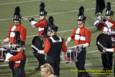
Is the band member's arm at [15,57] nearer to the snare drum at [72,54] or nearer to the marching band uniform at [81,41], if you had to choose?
the snare drum at [72,54]

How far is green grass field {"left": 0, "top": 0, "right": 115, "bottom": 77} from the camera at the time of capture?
1709cm

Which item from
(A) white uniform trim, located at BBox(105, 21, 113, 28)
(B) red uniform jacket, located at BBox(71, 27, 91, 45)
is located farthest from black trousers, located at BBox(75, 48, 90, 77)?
(A) white uniform trim, located at BBox(105, 21, 113, 28)

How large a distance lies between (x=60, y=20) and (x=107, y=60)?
22.0ft

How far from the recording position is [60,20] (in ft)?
74.0

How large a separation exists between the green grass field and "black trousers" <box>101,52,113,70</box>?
0.34m

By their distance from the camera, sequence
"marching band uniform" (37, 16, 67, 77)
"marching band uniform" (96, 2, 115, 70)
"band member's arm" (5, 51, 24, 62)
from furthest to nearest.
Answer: "marching band uniform" (96, 2, 115, 70)
"marching band uniform" (37, 16, 67, 77)
"band member's arm" (5, 51, 24, 62)

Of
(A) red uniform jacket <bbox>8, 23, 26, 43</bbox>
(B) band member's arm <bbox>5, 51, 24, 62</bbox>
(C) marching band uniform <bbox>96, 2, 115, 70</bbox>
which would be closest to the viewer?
(B) band member's arm <bbox>5, 51, 24, 62</bbox>

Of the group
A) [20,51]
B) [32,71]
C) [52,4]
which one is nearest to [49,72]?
Result: [20,51]

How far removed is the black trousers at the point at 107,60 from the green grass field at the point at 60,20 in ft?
1.13

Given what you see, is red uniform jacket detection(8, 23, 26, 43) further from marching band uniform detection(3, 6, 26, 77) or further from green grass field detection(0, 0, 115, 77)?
green grass field detection(0, 0, 115, 77)

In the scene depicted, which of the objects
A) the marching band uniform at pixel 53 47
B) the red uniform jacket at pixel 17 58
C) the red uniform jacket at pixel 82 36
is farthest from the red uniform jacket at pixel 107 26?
the red uniform jacket at pixel 17 58

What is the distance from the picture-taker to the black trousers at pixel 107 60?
16.0 metres

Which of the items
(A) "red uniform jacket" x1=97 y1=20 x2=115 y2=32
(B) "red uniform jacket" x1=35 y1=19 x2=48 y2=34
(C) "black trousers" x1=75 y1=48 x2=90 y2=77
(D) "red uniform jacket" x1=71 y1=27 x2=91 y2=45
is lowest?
(C) "black trousers" x1=75 y1=48 x2=90 y2=77

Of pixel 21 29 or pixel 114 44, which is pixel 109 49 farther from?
pixel 21 29
